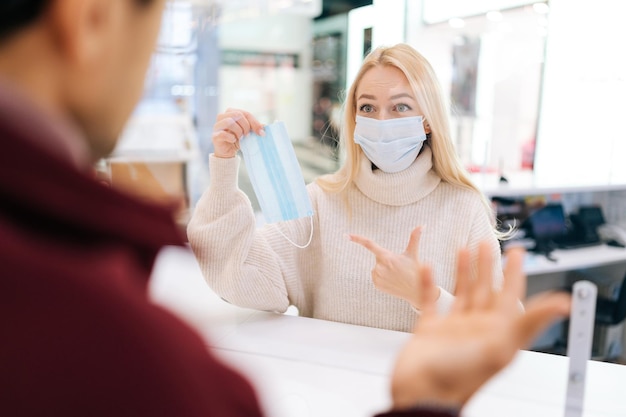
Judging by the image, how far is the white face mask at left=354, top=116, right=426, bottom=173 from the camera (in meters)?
1.61

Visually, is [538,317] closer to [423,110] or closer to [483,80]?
[423,110]

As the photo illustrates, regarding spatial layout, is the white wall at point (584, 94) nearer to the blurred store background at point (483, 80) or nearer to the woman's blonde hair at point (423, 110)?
the blurred store background at point (483, 80)

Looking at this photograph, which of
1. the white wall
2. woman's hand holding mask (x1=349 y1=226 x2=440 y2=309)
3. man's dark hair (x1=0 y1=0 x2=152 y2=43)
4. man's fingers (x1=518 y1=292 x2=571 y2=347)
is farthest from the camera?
the white wall

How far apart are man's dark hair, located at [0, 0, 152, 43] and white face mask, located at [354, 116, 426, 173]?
1303 millimetres

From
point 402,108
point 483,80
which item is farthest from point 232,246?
point 483,80

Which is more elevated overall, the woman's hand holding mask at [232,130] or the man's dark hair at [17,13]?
the man's dark hair at [17,13]

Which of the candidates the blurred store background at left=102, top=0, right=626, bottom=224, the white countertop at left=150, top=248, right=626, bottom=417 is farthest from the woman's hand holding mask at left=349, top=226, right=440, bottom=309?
the blurred store background at left=102, top=0, right=626, bottom=224

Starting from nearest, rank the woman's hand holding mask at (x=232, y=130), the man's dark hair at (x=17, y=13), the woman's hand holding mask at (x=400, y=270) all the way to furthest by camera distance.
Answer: the man's dark hair at (x=17, y=13), the woman's hand holding mask at (x=400, y=270), the woman's hand holding mask at (x=232, y=130)

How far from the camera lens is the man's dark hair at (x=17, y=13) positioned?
35 centimetres

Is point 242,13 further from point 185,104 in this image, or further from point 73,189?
point 73,189

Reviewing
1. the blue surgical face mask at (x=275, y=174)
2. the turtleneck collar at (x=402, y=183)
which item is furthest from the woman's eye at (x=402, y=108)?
the blue surgical face mask at (x=275, y=174)

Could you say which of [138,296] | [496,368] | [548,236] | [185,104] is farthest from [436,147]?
[185,104]

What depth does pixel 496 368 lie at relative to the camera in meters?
0.53

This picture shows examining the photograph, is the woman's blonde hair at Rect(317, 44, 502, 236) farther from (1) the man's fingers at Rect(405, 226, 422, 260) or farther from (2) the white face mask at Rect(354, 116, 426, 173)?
(1) the man's fingers at Rect(405, 226, 422, 260)
